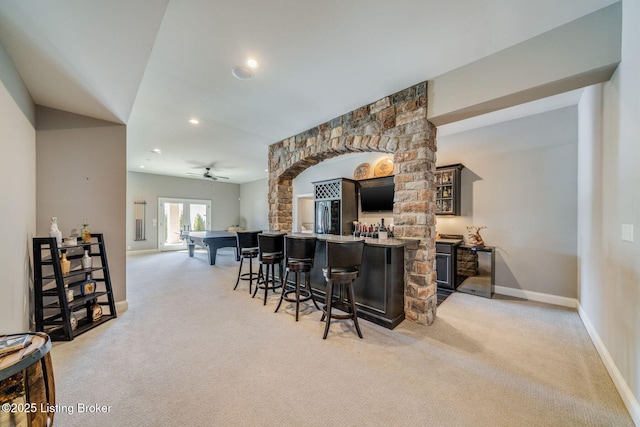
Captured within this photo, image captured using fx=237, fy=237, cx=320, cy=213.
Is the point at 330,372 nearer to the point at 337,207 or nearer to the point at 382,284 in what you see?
the point at 382,284

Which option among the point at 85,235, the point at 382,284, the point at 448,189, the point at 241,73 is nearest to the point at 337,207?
the point at 448,189

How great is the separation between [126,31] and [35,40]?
25.9 inches

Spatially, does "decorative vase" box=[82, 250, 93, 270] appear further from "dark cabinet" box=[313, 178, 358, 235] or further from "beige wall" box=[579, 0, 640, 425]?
"beige wall" box=[579, 0, 640, 425]

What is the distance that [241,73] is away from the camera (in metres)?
2.54

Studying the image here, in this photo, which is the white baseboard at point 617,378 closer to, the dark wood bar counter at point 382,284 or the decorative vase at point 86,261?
the dark wood bar counter at point 382,284

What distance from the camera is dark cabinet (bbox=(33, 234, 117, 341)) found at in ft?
7.67

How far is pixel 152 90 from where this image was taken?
9.61 feet

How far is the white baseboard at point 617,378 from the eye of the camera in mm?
1459

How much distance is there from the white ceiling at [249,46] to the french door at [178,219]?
20.6 feet

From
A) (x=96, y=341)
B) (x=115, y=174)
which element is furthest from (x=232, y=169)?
(x=96, y=341)

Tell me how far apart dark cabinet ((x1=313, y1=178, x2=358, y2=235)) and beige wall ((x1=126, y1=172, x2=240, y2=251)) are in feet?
19.3

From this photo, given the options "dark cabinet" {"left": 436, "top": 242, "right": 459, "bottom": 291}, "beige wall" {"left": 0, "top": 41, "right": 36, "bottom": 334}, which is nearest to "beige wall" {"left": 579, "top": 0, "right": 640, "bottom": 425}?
"dark cabinet" {"left": 436, "top": 242, "right": 459, "bottom": 291}

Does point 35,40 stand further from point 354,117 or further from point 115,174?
point 354,117

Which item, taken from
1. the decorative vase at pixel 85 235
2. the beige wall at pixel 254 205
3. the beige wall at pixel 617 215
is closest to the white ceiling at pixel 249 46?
the beige wall at pixel 617 215
